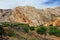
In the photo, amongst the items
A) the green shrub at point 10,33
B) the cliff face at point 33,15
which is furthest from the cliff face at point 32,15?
the green shrub at point 10,33

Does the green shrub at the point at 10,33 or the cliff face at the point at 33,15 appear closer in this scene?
the green shrub at the point at 10,33

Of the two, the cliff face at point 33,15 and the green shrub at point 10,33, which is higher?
the green shrub at point 10,33

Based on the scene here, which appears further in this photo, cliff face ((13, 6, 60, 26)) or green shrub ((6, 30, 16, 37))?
cliff face ((13, 6, 60, 26))

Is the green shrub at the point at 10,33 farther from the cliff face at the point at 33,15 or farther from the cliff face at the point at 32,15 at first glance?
the cliff face at the point at 33,15

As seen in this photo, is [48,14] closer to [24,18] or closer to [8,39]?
[24,18]

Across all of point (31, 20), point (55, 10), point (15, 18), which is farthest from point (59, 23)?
point (55, 10)

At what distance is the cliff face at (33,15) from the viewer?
98.1 meters

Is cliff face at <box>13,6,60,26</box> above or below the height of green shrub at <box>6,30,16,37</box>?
below

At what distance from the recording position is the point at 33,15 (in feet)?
343

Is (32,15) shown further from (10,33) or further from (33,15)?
(10,33)

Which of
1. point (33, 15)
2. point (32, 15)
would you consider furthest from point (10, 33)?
point (33, 15)

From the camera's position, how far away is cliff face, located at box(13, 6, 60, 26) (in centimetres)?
9805

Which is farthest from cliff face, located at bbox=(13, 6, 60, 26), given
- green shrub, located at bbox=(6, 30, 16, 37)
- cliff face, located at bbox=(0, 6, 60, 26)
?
green shrub, located at bbox=(6, 30, 16, 37)

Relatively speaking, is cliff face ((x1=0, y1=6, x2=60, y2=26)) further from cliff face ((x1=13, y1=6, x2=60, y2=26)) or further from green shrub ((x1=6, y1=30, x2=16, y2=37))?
green shrub ((x1=6, y1=30, x2=16, y2=37))
